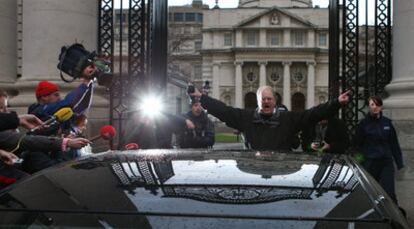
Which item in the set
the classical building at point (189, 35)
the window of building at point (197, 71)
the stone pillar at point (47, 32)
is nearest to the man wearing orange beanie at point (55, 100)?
the stone pillar at point (47, 32)

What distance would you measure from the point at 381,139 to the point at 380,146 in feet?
0.33

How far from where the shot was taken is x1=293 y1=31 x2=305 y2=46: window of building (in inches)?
3516

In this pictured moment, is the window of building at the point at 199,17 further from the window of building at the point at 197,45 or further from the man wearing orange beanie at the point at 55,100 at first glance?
the man wearing orange beanie at the point at 55,100

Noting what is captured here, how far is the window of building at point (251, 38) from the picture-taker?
298 feet

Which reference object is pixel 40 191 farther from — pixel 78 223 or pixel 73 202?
pixel 78 223

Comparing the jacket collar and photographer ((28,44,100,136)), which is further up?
photographer ((28,44,100,136))

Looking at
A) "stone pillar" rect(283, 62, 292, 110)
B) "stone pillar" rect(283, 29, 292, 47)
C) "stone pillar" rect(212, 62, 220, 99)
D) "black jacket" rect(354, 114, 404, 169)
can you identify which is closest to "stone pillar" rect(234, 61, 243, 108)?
"stone pillar" rect(212, 62, 220, 99)

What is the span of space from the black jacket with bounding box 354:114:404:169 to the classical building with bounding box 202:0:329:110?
7896 centimetres

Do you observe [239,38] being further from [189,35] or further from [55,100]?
[55,100]

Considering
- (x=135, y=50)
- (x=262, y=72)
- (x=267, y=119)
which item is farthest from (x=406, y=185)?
(x=262, y=72)

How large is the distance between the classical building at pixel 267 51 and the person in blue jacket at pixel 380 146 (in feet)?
259

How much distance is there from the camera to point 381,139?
339 inches

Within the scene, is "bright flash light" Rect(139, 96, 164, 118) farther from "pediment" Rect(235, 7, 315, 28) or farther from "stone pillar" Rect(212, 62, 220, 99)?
"stone pillar" Rect(212, 62, 220, 99)

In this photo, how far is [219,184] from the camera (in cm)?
253
